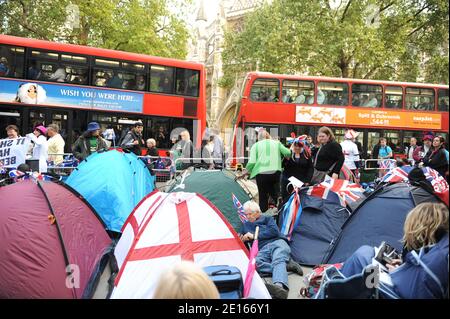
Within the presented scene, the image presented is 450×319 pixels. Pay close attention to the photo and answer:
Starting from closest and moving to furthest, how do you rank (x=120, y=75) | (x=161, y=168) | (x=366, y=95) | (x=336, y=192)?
(x=336, y=192) → (x=161, y=168) → (x=120, y=75) → (x=366, y=95)

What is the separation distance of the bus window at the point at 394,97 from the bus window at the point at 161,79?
7.92 metres

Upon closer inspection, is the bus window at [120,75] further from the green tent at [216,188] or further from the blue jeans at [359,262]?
the blue jeans at [359,262]

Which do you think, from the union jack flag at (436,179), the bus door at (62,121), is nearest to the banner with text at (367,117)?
the bus door at (62,121)

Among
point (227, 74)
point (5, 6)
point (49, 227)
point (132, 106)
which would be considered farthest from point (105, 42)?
point (49, 227)

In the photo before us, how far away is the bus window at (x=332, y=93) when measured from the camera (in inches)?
604

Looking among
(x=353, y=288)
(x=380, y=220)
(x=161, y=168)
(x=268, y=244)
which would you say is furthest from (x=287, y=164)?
(x=161, y=168)

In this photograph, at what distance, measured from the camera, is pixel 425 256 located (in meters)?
2.52

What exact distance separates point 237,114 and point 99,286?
38.2 feet

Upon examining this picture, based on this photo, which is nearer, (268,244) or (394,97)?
(268,244)

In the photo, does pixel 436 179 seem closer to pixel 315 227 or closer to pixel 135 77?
pixel 315 227

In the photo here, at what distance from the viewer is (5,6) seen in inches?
758

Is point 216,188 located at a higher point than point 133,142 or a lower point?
lower

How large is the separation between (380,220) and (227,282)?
2.41 m

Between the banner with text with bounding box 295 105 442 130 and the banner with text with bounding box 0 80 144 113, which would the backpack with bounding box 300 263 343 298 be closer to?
the banner with text with bounding box 0 80 144 113
